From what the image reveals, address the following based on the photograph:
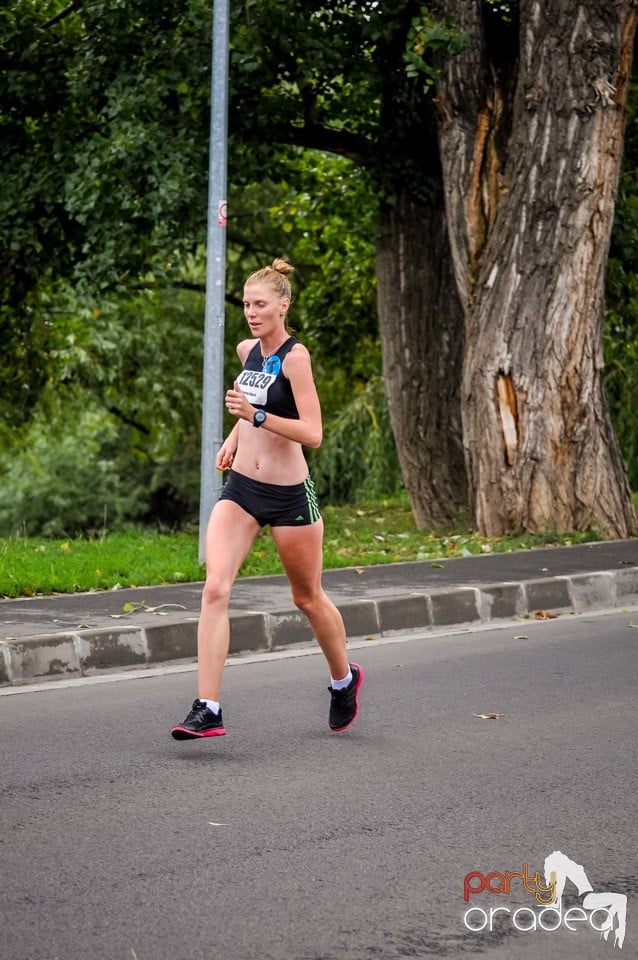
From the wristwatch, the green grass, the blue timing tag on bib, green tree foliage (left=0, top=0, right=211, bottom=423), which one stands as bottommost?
the green grass

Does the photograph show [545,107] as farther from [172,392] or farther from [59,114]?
[172,392]

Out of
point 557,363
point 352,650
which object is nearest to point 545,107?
point 557,363

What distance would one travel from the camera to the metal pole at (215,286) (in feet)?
37.4

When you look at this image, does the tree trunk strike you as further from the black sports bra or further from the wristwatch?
the wristwatch

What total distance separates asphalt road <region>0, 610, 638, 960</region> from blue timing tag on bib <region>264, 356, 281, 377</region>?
1.58m

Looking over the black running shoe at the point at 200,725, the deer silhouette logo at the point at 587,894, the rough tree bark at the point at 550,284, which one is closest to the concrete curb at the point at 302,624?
the black running shoe at the point at 200,725

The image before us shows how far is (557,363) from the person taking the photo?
13562 mm

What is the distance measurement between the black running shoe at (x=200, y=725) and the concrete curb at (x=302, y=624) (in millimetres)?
1959

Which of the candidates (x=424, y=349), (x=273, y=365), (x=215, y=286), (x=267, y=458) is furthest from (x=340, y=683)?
(x=424, y=349)

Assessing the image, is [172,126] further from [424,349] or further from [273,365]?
[273,365]

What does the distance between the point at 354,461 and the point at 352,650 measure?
16669mm

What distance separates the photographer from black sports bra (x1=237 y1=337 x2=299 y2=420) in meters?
6.18

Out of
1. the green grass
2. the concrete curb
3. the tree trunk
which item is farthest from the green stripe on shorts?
the tree trunk

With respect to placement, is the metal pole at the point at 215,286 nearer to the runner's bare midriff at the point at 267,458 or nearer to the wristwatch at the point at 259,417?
the runner's bare midriff at the point at 267,458
